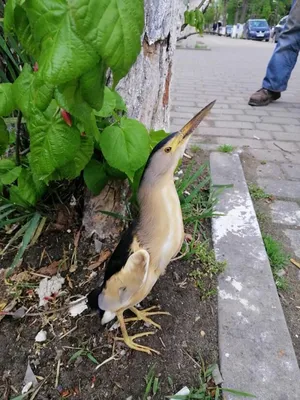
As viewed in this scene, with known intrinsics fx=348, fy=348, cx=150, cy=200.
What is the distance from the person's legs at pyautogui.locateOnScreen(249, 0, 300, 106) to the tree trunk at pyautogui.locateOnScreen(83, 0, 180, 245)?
288 centimetres

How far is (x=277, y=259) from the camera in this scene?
214 centimetres

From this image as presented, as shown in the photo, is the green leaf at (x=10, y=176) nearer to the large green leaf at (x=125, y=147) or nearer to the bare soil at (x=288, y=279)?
the large green leaf at (x=125, y=147)

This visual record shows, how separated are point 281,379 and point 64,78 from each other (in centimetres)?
144

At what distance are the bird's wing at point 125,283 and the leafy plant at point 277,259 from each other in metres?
0.97

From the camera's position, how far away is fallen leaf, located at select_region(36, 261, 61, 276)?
6.45 feet

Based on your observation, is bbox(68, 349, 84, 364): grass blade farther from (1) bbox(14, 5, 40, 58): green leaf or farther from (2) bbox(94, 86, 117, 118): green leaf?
(1) bbox(14, 5, 40, 58): green leaf

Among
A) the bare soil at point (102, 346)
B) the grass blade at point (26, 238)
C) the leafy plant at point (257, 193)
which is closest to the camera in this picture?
the bare soil at point (102, 346)

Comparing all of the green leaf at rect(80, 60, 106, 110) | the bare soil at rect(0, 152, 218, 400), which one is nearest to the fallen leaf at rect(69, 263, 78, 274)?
the bare soil at rect(0, 152, 218, 400)

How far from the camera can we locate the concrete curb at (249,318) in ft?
4.77

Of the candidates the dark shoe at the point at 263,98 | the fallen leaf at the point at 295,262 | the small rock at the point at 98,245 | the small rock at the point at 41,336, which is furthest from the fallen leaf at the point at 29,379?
the dark shoe at the point at 263,98

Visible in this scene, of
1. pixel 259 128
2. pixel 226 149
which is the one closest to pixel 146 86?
pixel 226 149

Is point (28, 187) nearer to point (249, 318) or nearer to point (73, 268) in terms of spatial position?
point (73, 268)

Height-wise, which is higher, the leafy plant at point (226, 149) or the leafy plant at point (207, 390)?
the leafy plant at point (226, 149)

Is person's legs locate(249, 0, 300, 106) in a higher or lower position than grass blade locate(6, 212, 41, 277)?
higher
